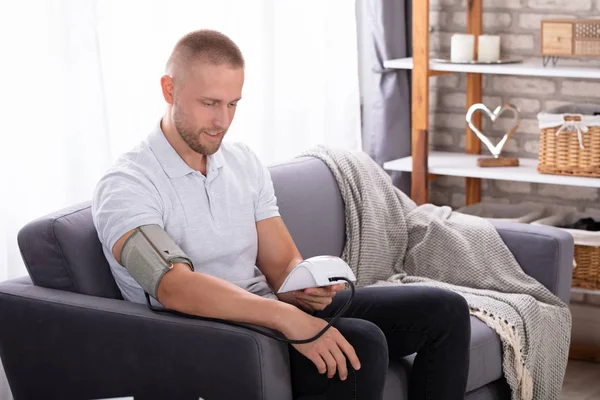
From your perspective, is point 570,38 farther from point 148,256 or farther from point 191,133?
point 148,256

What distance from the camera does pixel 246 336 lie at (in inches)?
77.1

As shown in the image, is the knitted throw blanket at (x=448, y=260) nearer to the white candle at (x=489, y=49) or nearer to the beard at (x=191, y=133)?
the white candle at (x=489, y=49)

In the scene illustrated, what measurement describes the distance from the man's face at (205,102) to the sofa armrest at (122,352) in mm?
399

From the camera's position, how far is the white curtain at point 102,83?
8.17 ft

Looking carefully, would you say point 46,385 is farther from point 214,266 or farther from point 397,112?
point 397,112

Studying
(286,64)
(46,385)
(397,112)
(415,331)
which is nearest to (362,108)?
(397,112)

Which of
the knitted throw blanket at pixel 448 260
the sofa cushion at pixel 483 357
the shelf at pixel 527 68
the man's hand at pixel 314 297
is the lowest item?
the sofa cushion at pixel 483 357

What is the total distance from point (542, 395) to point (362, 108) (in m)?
1.61

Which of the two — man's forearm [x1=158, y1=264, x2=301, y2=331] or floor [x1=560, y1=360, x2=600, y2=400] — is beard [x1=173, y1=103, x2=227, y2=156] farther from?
floor [x1=560, y1=360, x2=600, y2=400]

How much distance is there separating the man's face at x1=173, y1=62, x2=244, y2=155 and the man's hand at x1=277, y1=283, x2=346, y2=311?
382 millimetres

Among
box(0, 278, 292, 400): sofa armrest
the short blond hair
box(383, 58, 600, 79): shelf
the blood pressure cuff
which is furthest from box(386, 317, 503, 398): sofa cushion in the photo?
box(383, 58, 600, 79): shelf

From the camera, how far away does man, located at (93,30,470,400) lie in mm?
2031

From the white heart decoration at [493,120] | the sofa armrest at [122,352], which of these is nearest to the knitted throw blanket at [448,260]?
the white heart decoration at [493,120]

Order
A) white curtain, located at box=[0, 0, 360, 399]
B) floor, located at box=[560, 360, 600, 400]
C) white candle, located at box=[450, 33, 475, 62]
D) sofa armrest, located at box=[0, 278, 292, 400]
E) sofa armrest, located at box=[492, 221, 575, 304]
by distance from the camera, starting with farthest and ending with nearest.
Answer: white candle, located at box=[450, 33, 475, 62] → floor, located at box=[560, 360, 600, 400] → sofa armrest, located at box=[492, 221, 575, 304] → white curtain, located at box=[0, 0, 360, 399] → sofa armrest, located at box=[0, 278, 292, 400]
